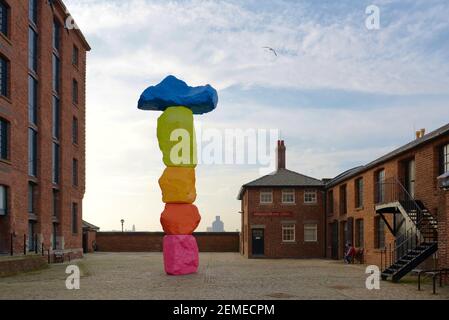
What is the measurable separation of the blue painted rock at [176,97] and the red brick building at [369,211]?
8930 millimetres

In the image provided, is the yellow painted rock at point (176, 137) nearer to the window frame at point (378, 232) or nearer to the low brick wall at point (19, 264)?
the low brick wall at point (19, 264)

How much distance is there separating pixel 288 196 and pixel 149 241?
20947 mm

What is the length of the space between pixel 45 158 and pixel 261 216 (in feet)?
56.1

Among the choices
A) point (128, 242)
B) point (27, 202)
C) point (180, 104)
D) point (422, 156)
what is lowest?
point (128, 242)

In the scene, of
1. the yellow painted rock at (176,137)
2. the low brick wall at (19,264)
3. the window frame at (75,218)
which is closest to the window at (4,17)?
the yellow painted rock at (176,137)

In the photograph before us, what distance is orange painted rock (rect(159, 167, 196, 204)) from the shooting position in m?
23.3

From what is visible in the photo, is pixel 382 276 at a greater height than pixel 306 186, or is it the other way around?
pixel 306 186

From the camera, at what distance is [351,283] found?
19922mm

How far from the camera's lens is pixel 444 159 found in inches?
869

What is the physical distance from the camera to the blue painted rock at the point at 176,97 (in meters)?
23.5

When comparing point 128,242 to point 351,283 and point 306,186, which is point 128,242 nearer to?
point 306,186

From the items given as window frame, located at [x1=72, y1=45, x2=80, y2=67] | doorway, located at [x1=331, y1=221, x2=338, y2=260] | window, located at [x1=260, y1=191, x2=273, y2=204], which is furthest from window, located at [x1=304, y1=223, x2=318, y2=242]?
window frame, located at [x1=72, y1=45, x2=80, y2=67]

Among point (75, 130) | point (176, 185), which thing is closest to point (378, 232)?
point (176, 185)

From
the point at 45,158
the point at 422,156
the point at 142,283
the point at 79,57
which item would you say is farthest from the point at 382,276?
the point at 79,57
